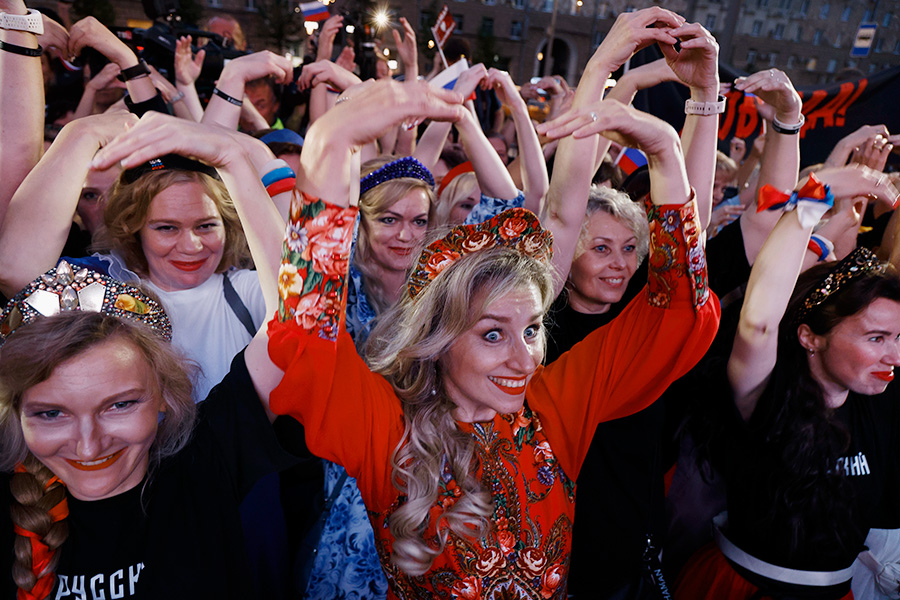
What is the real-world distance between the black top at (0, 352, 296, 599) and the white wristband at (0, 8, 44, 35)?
3.86ft

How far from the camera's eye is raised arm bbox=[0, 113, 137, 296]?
5.57 feet

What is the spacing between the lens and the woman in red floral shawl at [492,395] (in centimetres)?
152

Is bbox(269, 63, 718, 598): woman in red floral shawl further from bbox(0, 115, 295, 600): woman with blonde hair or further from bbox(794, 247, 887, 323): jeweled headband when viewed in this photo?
bbox(794, 247, 887, 323): jeweled headband

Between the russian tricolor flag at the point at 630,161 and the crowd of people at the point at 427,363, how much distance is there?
4.72ft

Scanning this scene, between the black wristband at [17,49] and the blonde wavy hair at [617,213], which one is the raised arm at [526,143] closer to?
the blonde wavy hair at [617,213]

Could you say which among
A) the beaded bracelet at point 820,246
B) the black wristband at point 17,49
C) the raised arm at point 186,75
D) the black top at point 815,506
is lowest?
the black top at point 815,506

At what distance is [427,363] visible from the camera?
1.70m

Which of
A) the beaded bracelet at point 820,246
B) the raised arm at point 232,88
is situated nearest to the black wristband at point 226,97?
the raised arm at point 232,88

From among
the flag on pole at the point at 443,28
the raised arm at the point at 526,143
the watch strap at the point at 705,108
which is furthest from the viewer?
the flag on pole at the point at 443,28

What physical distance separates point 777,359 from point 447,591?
1.45 m

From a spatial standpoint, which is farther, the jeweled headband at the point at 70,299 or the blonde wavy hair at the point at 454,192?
the blonde wavy hair at the point at 454,192

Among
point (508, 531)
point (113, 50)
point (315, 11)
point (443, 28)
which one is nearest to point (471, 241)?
point (508, 531)

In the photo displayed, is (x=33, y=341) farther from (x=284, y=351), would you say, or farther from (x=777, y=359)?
(x=777, y=359)

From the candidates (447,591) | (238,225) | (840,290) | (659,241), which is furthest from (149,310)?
(840,290)
